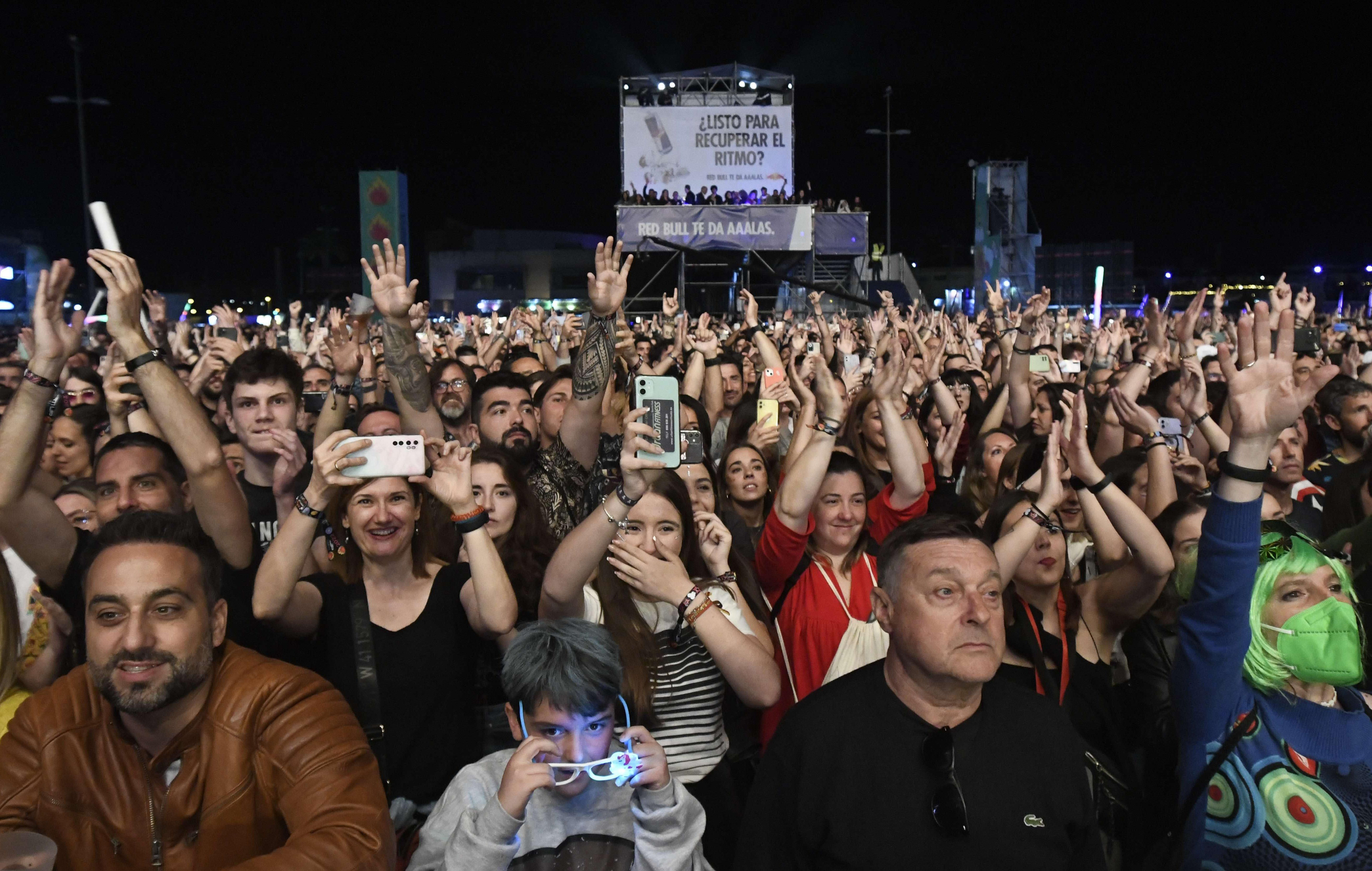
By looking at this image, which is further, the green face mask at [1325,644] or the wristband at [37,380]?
the wristband at [37,380]

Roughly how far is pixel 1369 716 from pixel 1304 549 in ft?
1.42

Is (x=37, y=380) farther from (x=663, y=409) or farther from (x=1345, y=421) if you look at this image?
(x=1345, y=421)

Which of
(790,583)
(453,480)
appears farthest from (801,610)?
(453,480)

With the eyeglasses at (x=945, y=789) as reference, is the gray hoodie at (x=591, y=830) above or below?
below

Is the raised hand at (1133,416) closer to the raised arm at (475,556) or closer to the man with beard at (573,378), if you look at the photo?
the man with beard at (573,378)

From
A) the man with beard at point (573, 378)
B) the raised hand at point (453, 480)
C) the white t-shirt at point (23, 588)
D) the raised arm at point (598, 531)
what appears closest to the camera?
the raised arm at point (598, 531)

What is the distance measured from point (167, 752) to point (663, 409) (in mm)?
1563

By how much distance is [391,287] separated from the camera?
4.91 metres

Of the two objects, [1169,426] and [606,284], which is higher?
[606,284]

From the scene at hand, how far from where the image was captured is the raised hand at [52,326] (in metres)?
3.36

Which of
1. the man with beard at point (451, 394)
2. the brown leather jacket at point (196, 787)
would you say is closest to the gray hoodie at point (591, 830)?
the brown leather jacket at point (196, 787)

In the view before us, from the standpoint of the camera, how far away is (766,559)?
158 inches

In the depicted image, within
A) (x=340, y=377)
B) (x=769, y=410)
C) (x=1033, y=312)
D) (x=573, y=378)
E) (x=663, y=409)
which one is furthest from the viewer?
(x=1033, y=312)

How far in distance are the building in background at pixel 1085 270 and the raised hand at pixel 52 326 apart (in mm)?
33367
